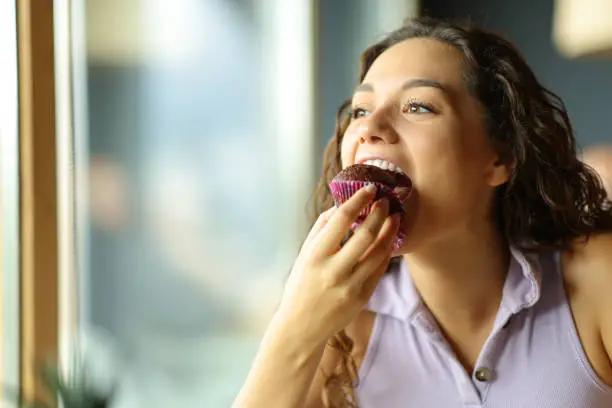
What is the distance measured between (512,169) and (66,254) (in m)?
0.78

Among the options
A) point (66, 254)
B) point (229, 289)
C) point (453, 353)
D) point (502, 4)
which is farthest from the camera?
point (502, 4)

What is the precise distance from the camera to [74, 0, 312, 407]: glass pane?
5.94 ft

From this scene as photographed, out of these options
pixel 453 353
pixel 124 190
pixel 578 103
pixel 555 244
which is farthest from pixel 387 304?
pixel 578 103

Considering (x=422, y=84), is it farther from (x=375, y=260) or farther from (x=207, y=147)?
(x=207, y=147)

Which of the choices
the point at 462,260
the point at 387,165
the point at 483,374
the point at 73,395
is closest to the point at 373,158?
the point at 387,165

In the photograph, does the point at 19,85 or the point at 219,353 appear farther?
the point at 219,353

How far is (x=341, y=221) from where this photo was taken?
0.96 m

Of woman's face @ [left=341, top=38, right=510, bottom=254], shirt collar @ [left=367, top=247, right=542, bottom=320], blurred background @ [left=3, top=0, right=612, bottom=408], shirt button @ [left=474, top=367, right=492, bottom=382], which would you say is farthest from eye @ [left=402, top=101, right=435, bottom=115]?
blurred background @ [left=3, top=0, right=612, bottom=408]

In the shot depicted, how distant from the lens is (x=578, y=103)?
242 cm

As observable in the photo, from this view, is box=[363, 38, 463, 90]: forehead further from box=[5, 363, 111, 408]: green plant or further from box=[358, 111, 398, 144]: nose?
box=[5, 363, 111, 408]: green plant

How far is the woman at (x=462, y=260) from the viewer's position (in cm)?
101

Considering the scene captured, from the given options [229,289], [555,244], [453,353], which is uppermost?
[555,244]

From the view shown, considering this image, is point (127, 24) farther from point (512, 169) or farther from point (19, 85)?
point (512, 169)

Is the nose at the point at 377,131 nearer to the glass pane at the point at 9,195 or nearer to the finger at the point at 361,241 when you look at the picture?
the finger at the point at 361,241
